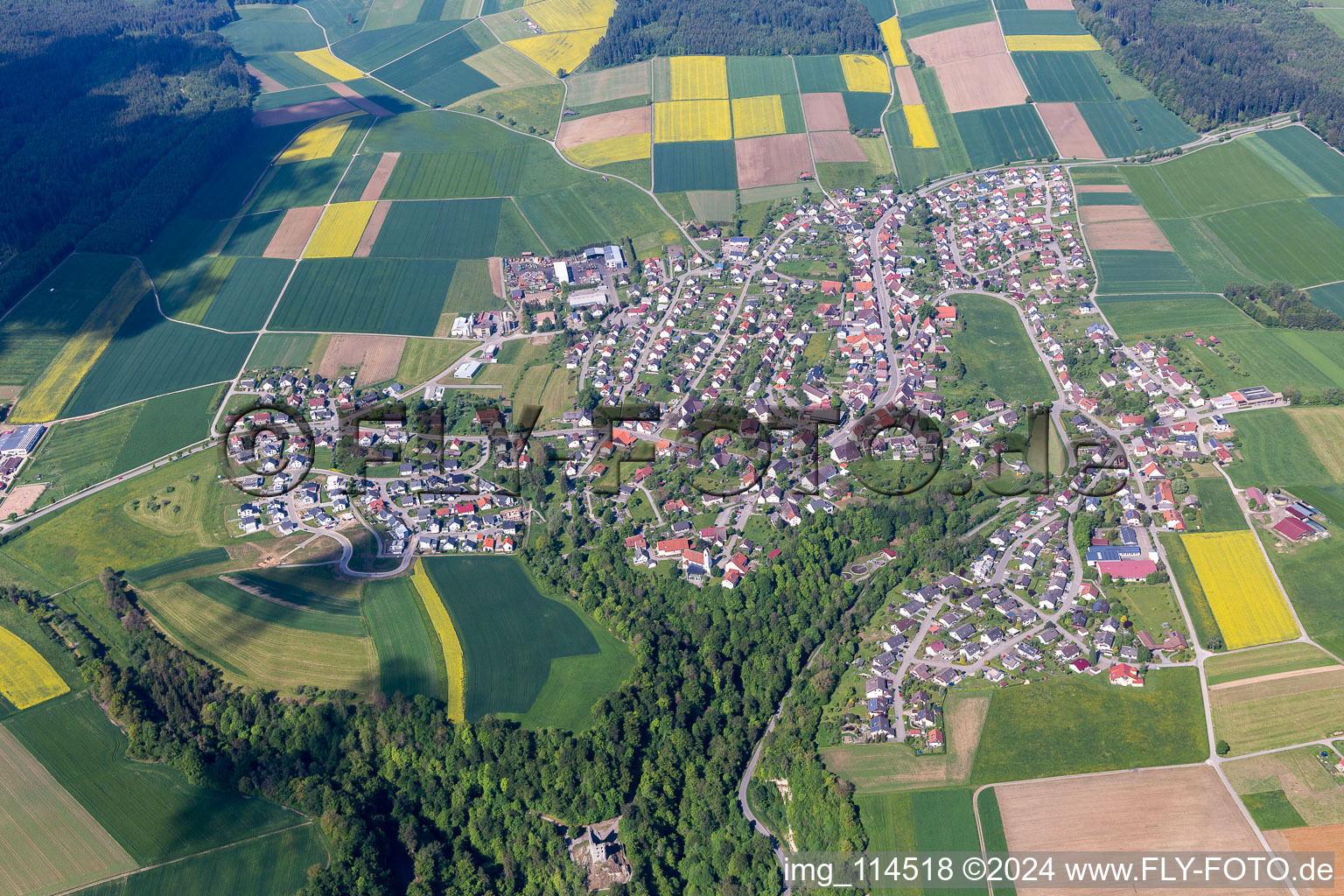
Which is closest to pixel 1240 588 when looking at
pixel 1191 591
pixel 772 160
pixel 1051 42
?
pixel 1191 591

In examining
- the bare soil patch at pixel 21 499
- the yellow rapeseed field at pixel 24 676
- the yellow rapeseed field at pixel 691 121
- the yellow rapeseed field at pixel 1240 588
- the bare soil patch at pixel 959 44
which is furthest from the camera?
the bare soil patch at pixel 959 44

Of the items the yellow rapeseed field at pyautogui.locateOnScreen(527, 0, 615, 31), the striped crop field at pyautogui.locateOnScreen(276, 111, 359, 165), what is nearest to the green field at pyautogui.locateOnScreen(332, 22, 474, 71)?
the yellow rapeseed field at pyautogui.locateOnScreen(527, 0, 615, 31)

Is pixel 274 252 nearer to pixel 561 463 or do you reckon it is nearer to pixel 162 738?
pixel 561 463

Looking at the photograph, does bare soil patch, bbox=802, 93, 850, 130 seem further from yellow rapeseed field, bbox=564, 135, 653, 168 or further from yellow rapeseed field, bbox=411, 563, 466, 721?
yellow rapeseed field, bbox=411, 563, 466, 721

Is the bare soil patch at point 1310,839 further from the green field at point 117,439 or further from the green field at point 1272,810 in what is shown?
the green field at point 117,439

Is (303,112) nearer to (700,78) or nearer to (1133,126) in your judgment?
(700,78)

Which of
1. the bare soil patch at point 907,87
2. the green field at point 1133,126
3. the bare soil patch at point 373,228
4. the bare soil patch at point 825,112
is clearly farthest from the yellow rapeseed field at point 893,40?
the bare soil patch at point 373,228
